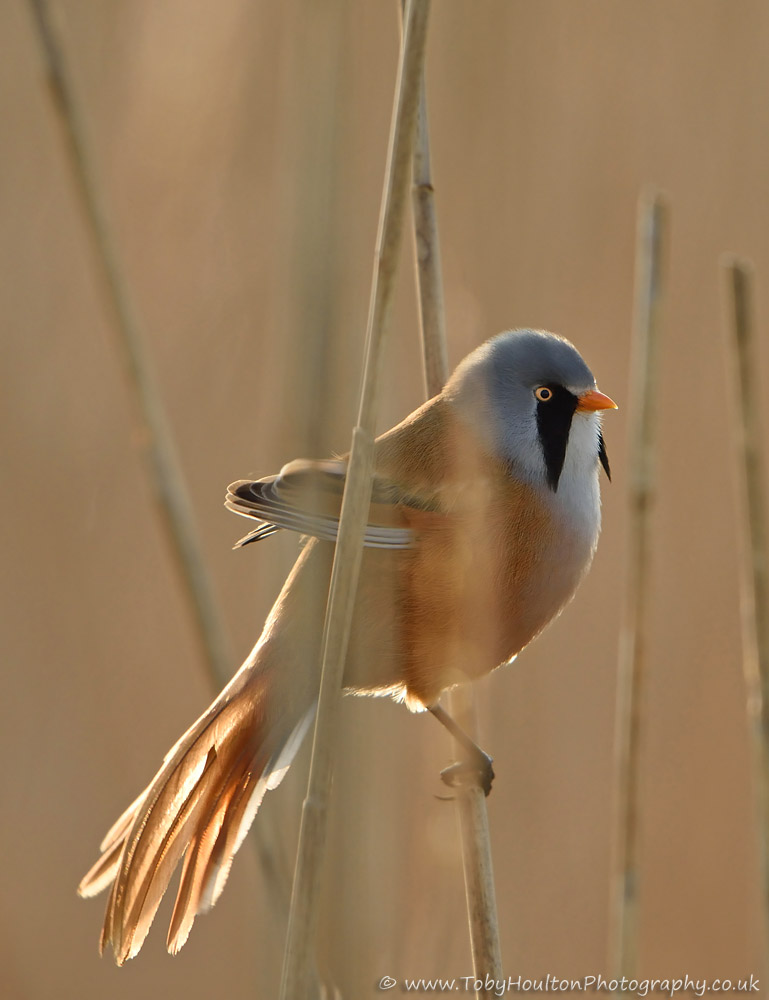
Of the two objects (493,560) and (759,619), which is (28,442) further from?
(759,619)

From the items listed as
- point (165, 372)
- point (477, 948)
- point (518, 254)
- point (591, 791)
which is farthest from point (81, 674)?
point (477, 948)

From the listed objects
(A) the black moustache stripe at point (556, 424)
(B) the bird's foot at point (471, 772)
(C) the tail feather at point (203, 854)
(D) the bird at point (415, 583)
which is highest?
(A) the black moustache stripe at point (556, 424)

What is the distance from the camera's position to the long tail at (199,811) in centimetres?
152

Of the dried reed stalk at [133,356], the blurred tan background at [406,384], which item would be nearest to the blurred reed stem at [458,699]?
the dried reed stalk at [133,356]

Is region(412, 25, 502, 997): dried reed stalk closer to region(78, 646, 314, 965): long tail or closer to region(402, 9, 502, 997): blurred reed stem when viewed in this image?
region(402, 9, 502, 997): blurred reed stem

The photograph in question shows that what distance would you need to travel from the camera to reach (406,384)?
111 inches

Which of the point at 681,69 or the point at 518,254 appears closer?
the point at 518,254

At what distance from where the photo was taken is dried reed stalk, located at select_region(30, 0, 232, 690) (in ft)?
5.40

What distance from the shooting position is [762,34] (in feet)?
10.2

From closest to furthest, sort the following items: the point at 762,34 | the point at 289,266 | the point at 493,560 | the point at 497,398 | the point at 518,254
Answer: the point at 289,266, the point at 493,560, the point at 497,398, the point at 518,254, the point at 762,34

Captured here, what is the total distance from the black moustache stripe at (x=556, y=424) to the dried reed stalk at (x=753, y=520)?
0.27m

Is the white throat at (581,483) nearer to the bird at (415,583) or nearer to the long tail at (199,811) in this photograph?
the bird at (415,583)

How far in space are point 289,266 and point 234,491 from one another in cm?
32

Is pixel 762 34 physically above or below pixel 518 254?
above
